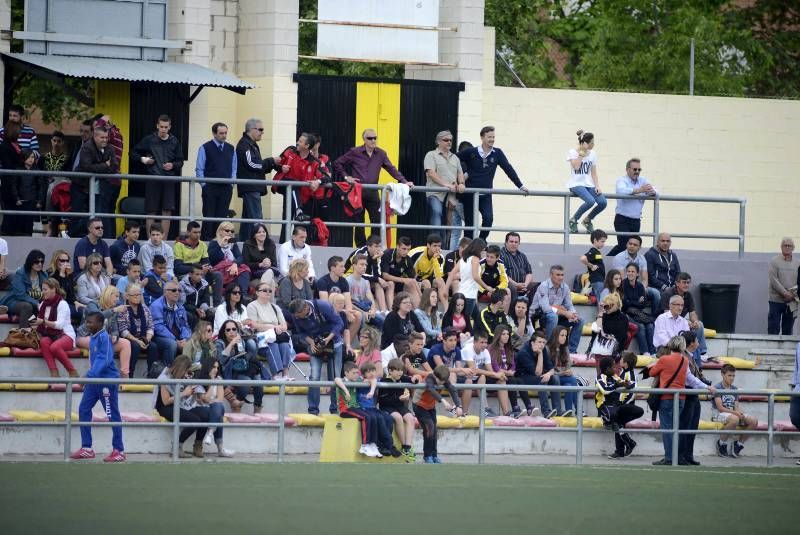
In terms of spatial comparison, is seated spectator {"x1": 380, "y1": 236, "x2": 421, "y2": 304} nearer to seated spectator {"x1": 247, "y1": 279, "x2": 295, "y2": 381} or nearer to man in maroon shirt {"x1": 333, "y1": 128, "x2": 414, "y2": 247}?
man in maroon shirt {"x1": 333, "y1": 128, "x2": 414, "y2": 247}

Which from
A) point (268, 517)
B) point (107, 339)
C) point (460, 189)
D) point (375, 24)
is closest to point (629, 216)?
point (460, 189)

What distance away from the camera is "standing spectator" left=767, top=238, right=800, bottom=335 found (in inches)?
998

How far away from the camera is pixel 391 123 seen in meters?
27.7

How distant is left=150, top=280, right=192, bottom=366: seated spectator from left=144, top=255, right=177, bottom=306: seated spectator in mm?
416

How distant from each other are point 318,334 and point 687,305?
565 centimetres

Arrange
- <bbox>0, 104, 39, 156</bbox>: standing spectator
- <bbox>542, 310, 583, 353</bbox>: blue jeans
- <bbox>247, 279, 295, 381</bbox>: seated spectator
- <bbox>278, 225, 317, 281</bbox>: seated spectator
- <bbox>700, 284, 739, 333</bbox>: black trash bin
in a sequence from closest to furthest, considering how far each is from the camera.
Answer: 1. <bbox>247, 279, 295, 381</bbox>: seated spectator
2. <bbox>278, 225, 317, 281</bbox>: seated spectator
3. <bbox>542, 310, 583, 353</bbox>: blue jeans
4. <bbox>0, 104, 39, 156</bbox>: standing spectator
5. <bbox>700, 284, 739, 333</bbox>: black trash bin

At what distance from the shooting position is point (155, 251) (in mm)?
22297

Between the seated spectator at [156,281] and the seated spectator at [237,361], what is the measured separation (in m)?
1.45

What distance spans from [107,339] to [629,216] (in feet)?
30.9

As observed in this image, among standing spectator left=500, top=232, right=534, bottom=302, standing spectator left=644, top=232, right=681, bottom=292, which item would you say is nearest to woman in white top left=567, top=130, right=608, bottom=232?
standing spectator left=644, top=232, right=681, bottom=292

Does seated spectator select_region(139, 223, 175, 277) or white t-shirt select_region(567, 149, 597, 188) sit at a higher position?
white t-shirt select_region(567, 149, 597, 188)

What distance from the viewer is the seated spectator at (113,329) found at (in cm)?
2048

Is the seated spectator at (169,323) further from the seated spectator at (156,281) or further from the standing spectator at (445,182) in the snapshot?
the standing spectator at (445,182)

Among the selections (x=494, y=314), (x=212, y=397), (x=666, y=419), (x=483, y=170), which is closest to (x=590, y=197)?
(x=483, y=170)
